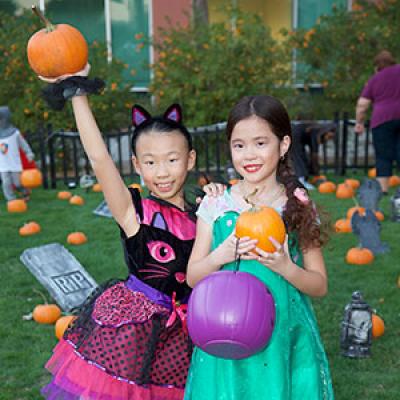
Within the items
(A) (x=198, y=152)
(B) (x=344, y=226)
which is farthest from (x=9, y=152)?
(B) (x=344, y=226)

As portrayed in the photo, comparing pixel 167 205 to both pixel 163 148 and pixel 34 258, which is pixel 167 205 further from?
pixel 34 258

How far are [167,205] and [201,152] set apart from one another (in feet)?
32.5

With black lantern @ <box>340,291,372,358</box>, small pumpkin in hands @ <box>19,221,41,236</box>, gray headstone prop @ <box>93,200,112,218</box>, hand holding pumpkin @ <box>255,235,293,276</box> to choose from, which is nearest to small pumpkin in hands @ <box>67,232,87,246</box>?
small pumpkin in hands @ <box>19,221,41,236</box>

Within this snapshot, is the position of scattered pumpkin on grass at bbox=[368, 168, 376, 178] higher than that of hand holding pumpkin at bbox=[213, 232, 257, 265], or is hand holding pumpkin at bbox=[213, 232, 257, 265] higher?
hand holding pumpkin at bbox=[213, 232, 257, 265]

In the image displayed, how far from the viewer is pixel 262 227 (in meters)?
2.19

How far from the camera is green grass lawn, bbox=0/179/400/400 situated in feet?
13.7

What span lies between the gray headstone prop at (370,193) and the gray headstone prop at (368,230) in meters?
1.05

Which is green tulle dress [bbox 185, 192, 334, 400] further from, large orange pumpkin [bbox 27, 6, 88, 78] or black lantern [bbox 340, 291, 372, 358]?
black lantern [bbox 340, 291, 372, 358]

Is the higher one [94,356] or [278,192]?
[278,192]

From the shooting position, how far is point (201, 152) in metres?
12.7

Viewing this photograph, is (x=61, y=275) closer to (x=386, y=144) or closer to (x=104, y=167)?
(x=104, y=167)

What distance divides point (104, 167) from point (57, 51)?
20.4 inches

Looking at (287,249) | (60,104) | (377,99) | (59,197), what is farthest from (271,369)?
(59,197)

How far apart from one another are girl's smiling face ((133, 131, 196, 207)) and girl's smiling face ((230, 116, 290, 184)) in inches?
16.1
